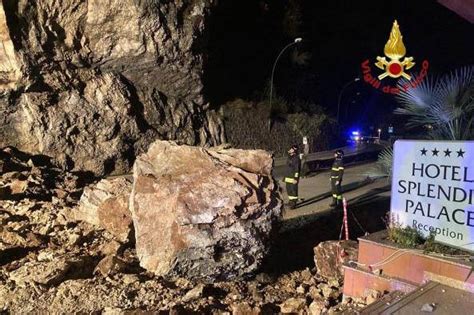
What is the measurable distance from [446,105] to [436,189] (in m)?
1.38

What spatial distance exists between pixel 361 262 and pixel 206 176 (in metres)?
2.78

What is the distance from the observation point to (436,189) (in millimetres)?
5316

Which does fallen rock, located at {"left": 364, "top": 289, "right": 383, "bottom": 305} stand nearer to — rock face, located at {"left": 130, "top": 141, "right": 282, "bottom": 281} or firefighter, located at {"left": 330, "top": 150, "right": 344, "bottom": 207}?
rock face, located at {"left": 130, "top": 141, "right": 282, "bottom": 281}

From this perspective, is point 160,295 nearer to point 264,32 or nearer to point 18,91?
point 18,91

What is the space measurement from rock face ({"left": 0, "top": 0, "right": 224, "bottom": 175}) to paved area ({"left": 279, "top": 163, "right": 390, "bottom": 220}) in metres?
Result: 8.84

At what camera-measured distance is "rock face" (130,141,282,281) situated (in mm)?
6852

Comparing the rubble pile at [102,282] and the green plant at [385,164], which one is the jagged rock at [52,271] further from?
the green plant at [385,164]

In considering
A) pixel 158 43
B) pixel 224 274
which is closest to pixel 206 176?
pixel 224 274

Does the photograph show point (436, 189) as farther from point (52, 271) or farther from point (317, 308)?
point (52, 271)

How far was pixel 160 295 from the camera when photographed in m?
6.50

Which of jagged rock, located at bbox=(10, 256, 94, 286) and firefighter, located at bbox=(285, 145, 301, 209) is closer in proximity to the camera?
jagged rock, located at bbox=(10, 256, 94, 286)

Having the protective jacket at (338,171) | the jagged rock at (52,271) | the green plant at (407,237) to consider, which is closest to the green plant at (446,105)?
the green plant at (407,237)

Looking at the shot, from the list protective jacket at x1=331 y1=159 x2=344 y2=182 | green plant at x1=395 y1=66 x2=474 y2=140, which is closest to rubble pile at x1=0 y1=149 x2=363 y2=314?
green plant at x1=395 y1=66 x2=474 y2=140

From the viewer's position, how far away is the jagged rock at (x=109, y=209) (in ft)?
29.2
